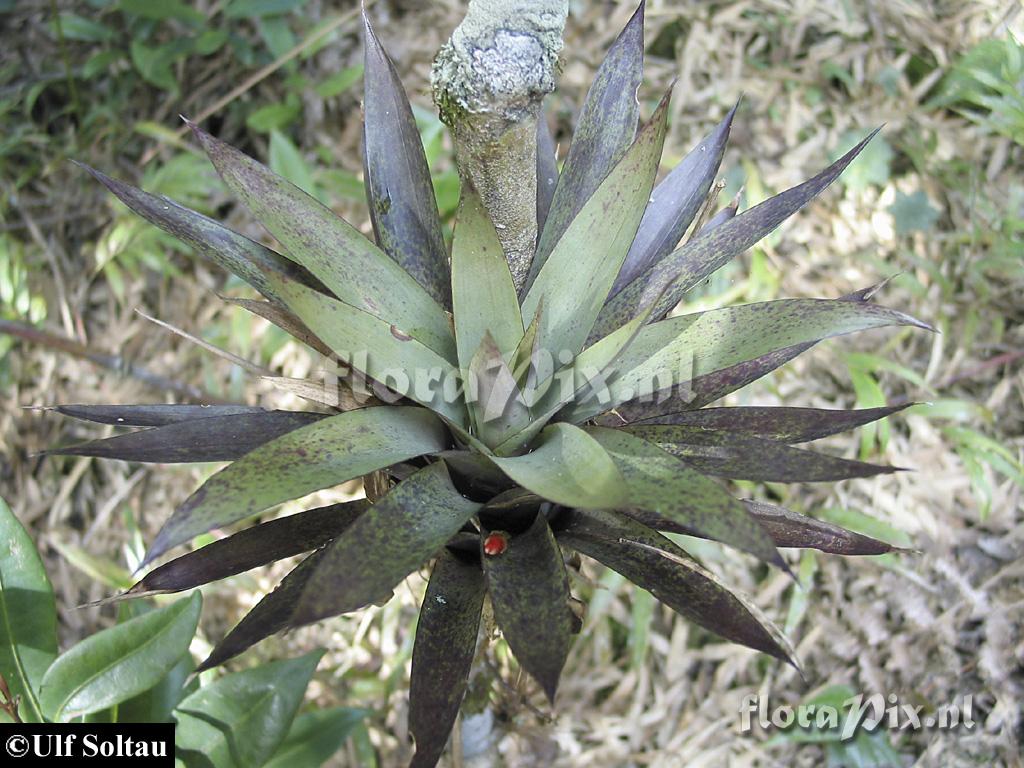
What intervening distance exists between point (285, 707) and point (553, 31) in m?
0.96

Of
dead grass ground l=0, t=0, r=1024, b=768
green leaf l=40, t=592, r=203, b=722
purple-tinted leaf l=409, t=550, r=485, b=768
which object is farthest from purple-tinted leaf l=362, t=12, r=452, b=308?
dead grass ground l=0, t=0, r=1024, b=768

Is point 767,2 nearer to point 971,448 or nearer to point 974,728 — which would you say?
point 971,448

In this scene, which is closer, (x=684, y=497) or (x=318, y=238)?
(x=684, y=497)

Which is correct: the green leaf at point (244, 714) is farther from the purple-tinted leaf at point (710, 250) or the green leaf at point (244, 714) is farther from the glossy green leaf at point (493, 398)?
the purple-tinted leaf at point (710, 250)

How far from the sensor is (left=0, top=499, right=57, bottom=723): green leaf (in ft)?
3.77

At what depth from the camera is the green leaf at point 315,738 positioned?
50.8 inches

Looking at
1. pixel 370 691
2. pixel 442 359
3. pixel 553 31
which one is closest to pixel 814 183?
pixel 553 31

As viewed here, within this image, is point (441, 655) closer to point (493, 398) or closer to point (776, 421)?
point (493, 398)

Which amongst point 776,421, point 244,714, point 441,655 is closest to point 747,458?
point 776,421

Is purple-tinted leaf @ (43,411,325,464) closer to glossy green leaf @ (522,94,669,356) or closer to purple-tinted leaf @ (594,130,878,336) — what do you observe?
glossy green leaf @ (522,94,669,356)

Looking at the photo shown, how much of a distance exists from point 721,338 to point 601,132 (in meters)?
0.33

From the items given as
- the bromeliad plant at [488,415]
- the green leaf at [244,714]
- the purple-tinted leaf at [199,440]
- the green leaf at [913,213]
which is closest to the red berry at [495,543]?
the bromeliad plant at [488,415]

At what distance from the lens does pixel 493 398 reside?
0.84 metres

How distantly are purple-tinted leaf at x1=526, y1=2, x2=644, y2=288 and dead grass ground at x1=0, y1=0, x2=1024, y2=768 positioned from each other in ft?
2.05
